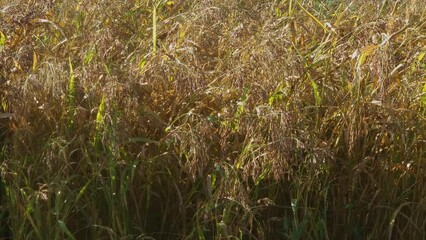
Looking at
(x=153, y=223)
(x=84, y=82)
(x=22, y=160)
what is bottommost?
(x=153, y=223)

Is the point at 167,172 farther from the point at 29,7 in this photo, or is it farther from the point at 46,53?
the point at 29,7

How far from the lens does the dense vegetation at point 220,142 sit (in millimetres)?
3277

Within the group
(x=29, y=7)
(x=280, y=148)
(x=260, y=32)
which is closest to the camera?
(x=280, y=148)

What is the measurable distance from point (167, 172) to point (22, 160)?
47 cm

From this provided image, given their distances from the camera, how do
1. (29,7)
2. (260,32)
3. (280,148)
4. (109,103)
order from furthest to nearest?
(29,7), (260,32), (109,103), (280,148)

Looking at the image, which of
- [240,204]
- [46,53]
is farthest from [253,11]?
[240,204]

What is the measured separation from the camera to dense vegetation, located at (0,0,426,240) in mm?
3277

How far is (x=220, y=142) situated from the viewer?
335 centimetres

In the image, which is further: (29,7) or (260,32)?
(29,7)

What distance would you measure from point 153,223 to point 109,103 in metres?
0.44

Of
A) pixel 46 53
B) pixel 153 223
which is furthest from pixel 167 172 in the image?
pixel 46 53

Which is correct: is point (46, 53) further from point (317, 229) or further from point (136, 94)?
point (317, 229)

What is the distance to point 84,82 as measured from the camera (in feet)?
11.1

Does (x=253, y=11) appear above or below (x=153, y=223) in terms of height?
above
